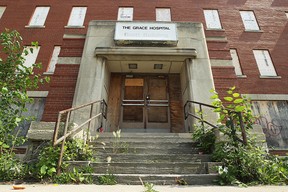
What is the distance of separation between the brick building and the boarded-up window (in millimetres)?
51

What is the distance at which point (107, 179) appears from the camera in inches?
138

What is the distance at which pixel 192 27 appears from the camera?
30.6 feet

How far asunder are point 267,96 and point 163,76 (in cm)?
574

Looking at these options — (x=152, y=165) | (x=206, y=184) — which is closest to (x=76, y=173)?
(x=152, y=165)

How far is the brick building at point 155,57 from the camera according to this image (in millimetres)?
8281

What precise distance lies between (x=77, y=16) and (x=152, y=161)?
40.4 ft

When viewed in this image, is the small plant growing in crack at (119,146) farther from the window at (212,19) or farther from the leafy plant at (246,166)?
the window at (212,19)

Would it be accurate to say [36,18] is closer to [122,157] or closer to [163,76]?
[163,76]

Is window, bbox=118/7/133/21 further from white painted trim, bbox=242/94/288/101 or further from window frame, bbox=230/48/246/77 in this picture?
white painted trim, bbox=242/94/288/101

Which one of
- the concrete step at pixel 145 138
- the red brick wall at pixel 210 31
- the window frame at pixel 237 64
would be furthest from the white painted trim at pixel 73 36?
the window frame at pixel 237 64

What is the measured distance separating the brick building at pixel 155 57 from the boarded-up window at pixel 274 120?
0.17 ft

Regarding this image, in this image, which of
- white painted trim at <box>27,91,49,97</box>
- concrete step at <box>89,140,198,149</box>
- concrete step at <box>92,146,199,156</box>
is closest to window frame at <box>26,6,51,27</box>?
white painted trim at <box>27,91,49,97</box>

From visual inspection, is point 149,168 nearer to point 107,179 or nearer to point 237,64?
point 107,179

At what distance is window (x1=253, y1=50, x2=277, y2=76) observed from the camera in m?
11.1
